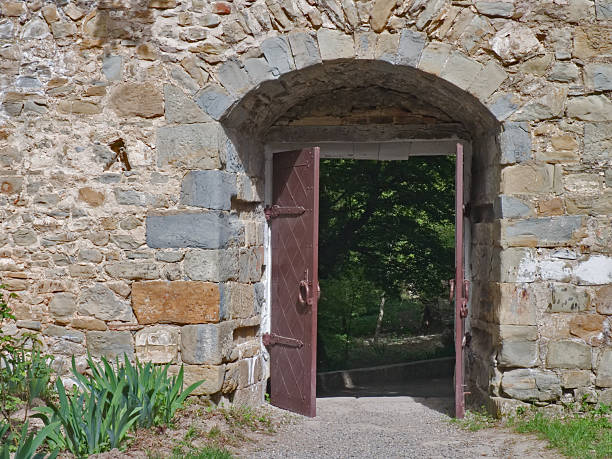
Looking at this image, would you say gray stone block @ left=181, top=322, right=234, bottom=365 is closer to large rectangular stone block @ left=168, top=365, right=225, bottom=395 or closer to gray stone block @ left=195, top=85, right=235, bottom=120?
large rectangular stone block @ left=168, top=365, right=225, bottom=395

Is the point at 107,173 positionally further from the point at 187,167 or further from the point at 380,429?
the point at 380,429

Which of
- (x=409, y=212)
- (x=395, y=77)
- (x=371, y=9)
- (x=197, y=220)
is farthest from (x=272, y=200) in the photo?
(x=409, y=212)

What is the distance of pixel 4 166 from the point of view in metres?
4.97

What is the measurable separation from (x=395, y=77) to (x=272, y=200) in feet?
4.58

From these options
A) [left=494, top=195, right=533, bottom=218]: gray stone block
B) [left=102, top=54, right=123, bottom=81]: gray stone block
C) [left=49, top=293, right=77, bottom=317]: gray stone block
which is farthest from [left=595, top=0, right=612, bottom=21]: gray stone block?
[left=49, top=293, right=77, bottom=317]: gray stone block

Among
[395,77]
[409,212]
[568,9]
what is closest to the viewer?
[568,9]

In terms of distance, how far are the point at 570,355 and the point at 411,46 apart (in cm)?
232

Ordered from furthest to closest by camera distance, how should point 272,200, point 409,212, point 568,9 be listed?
1. point 409,212
2. point 272,200
3. point 568,9

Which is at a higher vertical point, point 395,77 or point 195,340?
point 395,77

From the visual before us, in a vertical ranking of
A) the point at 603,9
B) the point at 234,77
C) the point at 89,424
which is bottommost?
the point at 89,424

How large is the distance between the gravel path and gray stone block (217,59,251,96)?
233 cm

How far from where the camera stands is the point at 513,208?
475cm

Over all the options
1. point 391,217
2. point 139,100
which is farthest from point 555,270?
point 391,217

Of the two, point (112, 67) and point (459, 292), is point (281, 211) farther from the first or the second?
point (112, 67)
